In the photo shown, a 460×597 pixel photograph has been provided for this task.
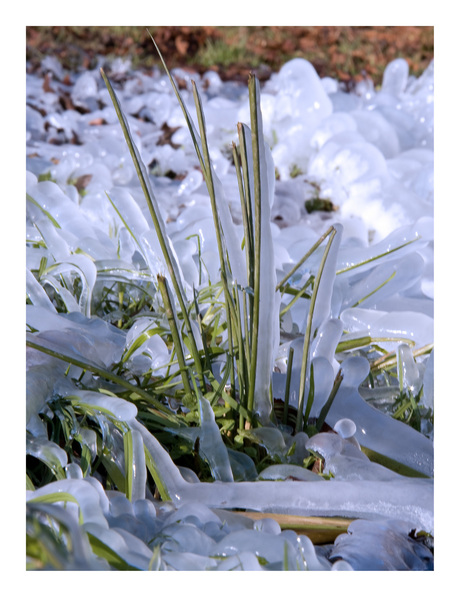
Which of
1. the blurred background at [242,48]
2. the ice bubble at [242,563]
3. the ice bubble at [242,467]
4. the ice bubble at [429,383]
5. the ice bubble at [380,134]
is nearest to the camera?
the ice bubble at [242,563]

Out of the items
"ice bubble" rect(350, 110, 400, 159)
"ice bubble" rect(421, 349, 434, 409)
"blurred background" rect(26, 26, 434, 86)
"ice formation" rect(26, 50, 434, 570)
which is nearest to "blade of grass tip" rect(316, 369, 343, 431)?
"ice formation" rect(26, 50, 434, 570)

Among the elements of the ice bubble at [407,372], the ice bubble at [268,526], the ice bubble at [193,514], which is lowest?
the ice bubble at [268,526]

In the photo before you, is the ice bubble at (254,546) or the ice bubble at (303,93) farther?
the ice bubble at (303,93)

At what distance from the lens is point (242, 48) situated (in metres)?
2.72

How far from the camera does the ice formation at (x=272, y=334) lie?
1.84 ft

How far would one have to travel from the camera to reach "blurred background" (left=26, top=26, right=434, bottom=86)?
8.37 feet

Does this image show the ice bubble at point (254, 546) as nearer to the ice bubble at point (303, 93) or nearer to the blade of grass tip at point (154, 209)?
the blade of grass tip at point (154, 209)

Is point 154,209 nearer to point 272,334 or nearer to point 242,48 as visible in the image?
Result: point 272,334

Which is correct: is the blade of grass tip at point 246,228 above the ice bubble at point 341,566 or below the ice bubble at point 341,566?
above

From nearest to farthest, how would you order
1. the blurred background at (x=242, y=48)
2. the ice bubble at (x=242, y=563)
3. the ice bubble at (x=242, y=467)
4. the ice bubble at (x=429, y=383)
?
the ice bubble at (x=242, y=563)
the ice bubble at (x=242, y=467)
the ice bubble at (x=429, y=383)
the blurred background at (x=242, y=48)

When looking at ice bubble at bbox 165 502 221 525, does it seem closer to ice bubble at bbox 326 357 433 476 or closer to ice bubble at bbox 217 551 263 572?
ice bubble at bbox 217 551 263 572

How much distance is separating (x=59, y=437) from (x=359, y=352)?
393mm

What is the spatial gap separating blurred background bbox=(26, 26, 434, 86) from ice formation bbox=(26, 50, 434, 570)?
0.88 m

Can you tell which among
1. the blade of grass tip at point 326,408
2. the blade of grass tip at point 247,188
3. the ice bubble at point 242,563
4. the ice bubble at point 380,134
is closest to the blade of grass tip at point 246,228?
the blade of grass tip at point 247,188
